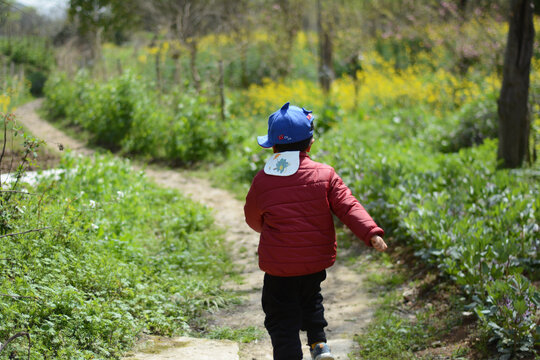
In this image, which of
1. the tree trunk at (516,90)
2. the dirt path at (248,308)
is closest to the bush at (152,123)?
the dirt path at (248,308)

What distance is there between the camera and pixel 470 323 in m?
3.86

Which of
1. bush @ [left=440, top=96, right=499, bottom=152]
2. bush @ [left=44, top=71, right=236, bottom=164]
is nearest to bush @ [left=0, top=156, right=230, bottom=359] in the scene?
bush @ [left=44, top=71, right=236, bottom=164]

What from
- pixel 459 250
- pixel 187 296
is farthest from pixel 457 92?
pixel 187 296

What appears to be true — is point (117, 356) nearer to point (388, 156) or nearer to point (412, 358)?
point (412, 358)

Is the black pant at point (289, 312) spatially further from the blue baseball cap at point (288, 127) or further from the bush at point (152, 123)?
the bush at point (152, 123)

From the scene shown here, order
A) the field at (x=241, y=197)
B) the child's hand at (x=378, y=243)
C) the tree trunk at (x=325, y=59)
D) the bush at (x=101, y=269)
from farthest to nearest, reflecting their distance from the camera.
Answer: the tree trunk at (x=325, y=59) → the field at (x=241, y=197) → the bush at (x=101, y=269) → the child's hand at (x=378, y=243)

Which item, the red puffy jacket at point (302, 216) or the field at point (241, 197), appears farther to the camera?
the field at point (241, 197)

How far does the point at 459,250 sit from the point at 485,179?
186 cm

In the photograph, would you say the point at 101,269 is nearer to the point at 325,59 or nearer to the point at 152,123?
the point at 152,123

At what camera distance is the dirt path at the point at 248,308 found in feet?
11.8

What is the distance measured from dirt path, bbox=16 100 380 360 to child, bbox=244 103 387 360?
0.64 meters

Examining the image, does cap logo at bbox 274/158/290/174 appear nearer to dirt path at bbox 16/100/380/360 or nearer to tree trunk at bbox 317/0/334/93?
dirt path at bbox 16/100/380/360

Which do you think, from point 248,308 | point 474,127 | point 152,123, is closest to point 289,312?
point 248,308

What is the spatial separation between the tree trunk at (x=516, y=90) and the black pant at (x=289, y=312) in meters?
4.10
